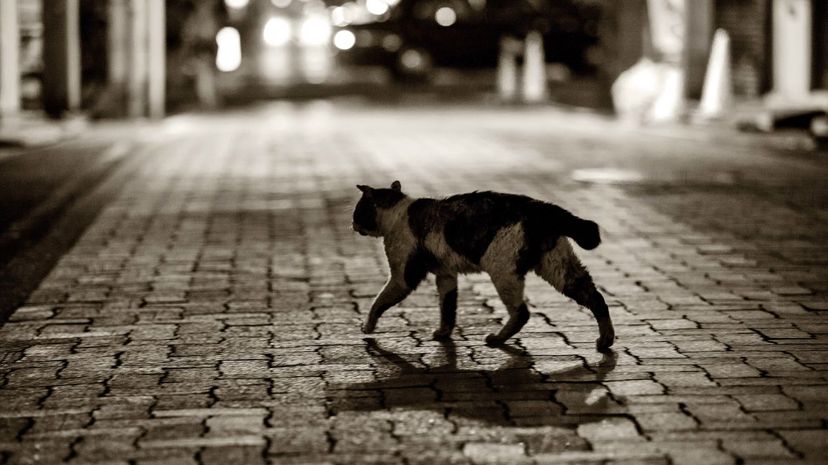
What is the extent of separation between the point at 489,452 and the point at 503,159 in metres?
11.5

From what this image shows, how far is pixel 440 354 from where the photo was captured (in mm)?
6148

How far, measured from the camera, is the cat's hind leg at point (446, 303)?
6367mm

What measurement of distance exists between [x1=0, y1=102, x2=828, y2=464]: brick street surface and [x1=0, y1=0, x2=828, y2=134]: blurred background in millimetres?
7512

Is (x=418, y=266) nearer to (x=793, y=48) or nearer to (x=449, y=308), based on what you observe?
(x=449, y=308)

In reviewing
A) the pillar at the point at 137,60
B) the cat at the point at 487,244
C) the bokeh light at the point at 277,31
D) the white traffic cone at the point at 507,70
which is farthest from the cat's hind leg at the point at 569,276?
the bokeh light at the point at 277,31

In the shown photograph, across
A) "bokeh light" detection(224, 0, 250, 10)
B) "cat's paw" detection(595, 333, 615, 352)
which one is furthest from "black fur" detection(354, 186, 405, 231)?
"bokeh light" detection(224, 0, 250, 10)

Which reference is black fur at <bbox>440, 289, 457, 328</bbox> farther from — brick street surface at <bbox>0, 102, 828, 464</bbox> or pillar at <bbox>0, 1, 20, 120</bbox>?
pillar at <bbox>0, 1, 20, 120</bbox>

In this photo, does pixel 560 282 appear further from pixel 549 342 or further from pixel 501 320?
pixel 501 320

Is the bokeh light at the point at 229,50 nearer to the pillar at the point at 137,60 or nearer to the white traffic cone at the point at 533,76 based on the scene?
the white traffic cone at the point at 533,76

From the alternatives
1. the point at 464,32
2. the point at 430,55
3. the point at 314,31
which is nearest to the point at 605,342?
the point at 464,32

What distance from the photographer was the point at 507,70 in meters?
30.8

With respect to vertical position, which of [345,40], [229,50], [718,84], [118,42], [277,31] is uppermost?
[277,31]

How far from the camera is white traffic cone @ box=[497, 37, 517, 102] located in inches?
1187

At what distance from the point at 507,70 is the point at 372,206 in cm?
2480
